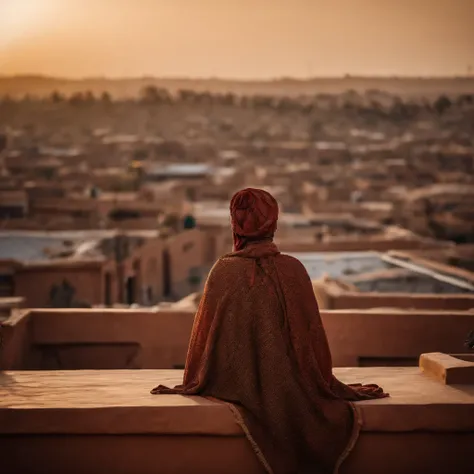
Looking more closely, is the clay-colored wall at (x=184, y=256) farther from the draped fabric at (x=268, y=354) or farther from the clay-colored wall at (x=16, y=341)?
the draped fabric at (x=268, y=354)

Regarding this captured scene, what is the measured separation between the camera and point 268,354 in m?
4.80

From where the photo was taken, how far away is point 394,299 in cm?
1009

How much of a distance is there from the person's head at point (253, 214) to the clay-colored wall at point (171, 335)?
9.49 feet

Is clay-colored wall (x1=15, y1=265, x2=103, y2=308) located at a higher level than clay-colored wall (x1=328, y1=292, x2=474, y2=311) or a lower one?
lower

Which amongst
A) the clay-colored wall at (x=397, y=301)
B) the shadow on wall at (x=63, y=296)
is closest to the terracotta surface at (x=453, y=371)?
the clay-colored wall at (x=397, y=301)

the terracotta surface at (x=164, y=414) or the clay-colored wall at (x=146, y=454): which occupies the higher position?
the terracotta surface at (x=164, y=414)

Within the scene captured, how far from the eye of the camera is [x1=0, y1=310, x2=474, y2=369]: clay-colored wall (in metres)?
7.55

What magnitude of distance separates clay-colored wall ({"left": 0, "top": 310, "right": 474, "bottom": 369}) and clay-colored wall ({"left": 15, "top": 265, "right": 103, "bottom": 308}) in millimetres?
7762

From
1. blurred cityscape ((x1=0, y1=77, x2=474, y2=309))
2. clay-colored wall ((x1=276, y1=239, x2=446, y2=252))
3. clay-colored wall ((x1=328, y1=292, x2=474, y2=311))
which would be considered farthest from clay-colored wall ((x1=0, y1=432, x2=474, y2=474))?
clay-colored wall ((x1=276, y1=239, x2=446, y2=252))

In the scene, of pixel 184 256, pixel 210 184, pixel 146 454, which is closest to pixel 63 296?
pixel 184 256

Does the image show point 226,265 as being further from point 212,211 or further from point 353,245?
point 212,211

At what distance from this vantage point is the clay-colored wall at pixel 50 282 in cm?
1560

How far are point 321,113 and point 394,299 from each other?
6240 centimetres

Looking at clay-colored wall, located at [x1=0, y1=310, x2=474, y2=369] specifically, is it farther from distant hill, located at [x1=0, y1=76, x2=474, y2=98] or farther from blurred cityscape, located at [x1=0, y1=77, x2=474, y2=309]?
distant hill, located at [x1=0, y1=76, x2=474, y2=98]
